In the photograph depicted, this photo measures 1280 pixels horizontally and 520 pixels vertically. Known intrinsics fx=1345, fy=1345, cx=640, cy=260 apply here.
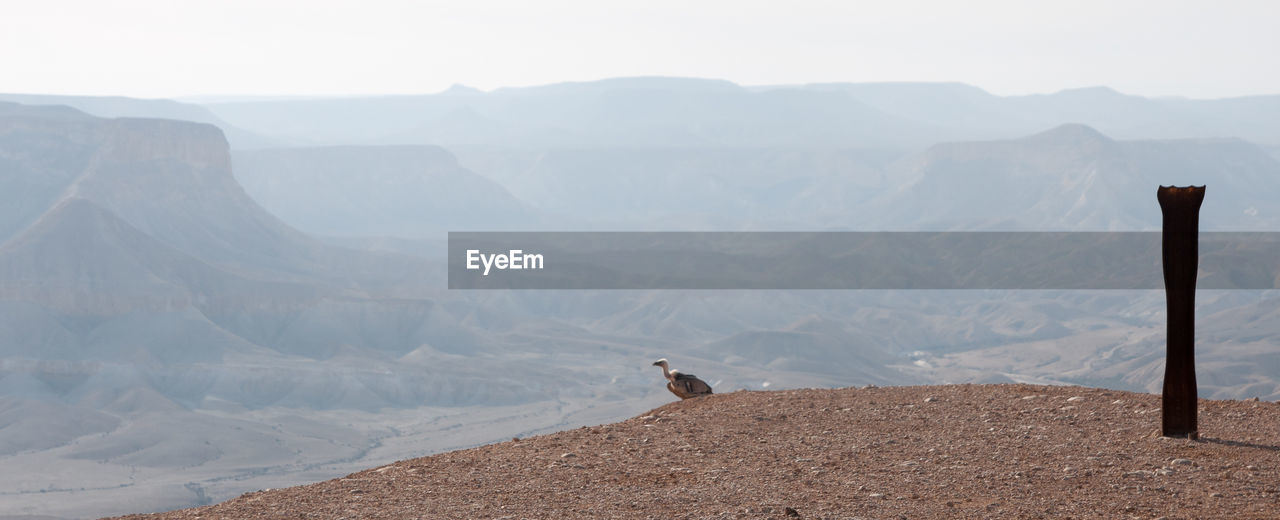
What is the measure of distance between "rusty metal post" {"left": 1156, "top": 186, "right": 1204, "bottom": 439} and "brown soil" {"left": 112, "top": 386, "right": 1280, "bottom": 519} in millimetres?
295

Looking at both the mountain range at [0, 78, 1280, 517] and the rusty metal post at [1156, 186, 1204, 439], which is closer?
the rusty metal post at [1156, 186, 1204, 439]

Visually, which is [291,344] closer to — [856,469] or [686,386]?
[686,386]

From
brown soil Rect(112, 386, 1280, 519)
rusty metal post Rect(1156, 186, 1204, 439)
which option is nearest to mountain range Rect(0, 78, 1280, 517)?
brown soil Rect(112, 386, 1280, 519)

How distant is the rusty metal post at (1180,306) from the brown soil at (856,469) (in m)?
0.29

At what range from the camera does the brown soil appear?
1174 centimetres

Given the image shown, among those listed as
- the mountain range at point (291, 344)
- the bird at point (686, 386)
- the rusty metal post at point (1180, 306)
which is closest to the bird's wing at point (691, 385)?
the bird at point (686, 386)

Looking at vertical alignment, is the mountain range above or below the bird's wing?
below

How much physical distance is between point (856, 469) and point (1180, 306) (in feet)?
12.7

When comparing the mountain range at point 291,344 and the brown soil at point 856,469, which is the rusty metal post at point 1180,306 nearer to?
the brown soil at point 856,469

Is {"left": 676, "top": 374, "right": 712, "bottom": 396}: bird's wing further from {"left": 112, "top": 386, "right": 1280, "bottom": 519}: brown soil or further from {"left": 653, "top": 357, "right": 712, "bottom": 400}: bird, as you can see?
{"left": 112, "top": 386, "right": 1280, "bottom": 519}: brown soil

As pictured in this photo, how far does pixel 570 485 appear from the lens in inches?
512

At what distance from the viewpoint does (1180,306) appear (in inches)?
547

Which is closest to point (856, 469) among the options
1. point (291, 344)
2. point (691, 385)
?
point (691, 385)

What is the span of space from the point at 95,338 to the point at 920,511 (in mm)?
133065
